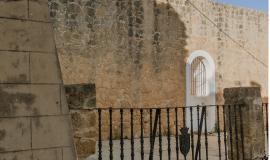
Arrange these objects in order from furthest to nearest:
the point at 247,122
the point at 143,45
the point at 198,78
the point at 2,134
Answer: the point at 198,78, the point at 143,45, the point at 247,122, the point at 2,134

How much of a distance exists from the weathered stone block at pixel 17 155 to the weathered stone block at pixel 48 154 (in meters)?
0.05

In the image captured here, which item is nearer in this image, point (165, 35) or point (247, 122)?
point (247, 122)

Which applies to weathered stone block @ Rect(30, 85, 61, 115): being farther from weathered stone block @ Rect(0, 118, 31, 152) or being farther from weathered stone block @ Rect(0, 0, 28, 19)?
weathered stone block @ Rect(0, 0, 28, 19)

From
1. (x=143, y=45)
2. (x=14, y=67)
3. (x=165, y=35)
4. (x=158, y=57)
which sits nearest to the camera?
(x=14, y=67)

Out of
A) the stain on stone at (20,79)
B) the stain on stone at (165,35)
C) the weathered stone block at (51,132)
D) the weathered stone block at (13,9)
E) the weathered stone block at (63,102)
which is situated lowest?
the weathered stone block at (51,132)

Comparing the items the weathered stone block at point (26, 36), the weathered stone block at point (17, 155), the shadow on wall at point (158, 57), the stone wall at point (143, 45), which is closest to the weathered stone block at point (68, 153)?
the weathered stone block at point (17, 155)

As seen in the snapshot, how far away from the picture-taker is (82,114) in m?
3.81

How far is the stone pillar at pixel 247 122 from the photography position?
5660 millimetres

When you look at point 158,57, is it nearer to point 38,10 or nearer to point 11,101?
point 38,10

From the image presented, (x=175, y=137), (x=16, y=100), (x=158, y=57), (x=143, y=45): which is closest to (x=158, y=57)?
(x=158, y=57)

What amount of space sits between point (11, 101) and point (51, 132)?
473 millimetres

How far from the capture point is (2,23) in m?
3.45

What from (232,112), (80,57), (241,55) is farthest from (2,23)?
(241,55)

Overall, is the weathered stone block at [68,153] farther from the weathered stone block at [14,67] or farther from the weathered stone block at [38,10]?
the weathered stone block at [38,10]
